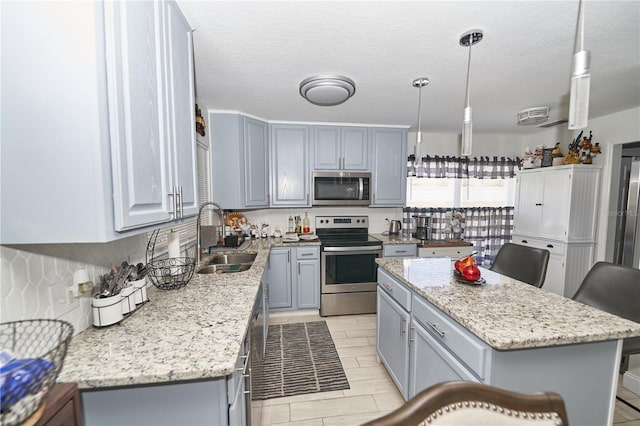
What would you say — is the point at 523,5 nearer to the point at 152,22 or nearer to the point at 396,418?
the point at 152,22

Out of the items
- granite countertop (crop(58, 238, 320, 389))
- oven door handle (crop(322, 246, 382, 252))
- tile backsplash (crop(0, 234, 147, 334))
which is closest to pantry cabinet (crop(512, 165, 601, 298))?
oven door handle (crop(322, 246, 382, 252))

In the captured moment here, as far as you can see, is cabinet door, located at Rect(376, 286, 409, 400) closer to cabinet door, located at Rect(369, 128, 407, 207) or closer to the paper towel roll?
the paper towel roll

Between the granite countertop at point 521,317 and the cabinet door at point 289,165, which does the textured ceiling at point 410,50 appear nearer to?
the cabinet door at point 289,165

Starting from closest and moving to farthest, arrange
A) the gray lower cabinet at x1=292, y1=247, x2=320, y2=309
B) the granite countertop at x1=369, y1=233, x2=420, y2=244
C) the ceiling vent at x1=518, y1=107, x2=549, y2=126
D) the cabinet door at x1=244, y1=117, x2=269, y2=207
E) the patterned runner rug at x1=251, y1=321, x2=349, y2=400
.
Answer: the patterned runner rug at x1=251, y1=321, x2=349, y2=400 < the ceiling vent at x1=518, y1=107, x2=549, y2=126 < the cabinet door at x1=244, y1=117, x2=269, y2=207 < the gray lower cabinet at x1=292, y1=247, x2=320, y2=309 < the granite countertop at x1=369, y1=233, x2=420, y2=244

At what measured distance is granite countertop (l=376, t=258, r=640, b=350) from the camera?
0.99 meters

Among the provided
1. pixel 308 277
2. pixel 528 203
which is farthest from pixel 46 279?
pixel 528 203

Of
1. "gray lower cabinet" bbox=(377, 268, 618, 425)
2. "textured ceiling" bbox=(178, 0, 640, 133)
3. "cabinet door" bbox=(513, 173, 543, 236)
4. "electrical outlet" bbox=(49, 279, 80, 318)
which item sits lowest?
"gray lower cabinet" bbox=(377, 268, 618, 425)

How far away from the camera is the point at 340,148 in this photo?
3.40 meters

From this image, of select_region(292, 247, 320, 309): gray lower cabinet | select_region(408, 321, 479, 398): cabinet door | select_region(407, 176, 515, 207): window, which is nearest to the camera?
select_region(408, 321, 479, 398): cabinet door

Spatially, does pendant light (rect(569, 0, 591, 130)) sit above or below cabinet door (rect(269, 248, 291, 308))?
above

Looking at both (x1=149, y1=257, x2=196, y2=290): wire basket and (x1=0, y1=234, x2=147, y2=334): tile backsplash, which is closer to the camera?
(x1=0, y1=234, x2=147, y2=334): tile backsplash

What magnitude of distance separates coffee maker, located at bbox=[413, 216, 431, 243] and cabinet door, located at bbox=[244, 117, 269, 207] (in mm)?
2051

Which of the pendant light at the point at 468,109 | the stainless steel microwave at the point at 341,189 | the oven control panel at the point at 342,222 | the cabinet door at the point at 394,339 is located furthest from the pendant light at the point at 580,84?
the oven control panel at the point at 342,222

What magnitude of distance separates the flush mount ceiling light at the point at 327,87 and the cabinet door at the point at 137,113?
1.17m
